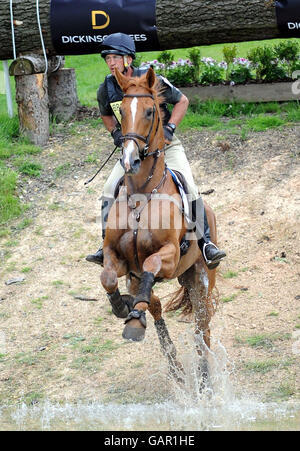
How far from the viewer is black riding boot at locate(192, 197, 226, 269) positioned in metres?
7.47

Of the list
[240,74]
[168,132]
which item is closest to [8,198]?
[240,74]

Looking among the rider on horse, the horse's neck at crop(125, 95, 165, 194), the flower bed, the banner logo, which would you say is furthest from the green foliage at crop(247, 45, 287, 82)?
the horse's neck at crop(125, 95, 165, 194)

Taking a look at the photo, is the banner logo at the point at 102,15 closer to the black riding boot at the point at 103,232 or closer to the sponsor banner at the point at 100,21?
the sponsor banner at the point at 100,21

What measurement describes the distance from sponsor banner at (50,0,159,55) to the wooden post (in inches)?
43.2

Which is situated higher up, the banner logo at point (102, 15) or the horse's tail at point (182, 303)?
the banner logo at point (102, 15)

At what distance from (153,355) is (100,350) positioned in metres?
0.61

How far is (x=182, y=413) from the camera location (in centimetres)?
711

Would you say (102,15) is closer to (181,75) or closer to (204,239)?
(181,75)

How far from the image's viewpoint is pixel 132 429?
6754 millimetres

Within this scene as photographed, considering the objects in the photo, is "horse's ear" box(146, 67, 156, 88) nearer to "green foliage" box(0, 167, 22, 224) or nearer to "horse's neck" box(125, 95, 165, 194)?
"horse's neck" box(125, 95, 165, 194)

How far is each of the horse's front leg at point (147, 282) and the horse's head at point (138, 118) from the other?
79 cm

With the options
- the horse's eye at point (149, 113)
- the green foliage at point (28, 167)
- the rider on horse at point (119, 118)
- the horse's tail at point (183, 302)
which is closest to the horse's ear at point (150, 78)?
the horse's eye at point (149, 113)

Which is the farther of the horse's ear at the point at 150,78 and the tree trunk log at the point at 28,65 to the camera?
the tree trunk log at the point at 28,65

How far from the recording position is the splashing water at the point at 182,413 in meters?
6.78
